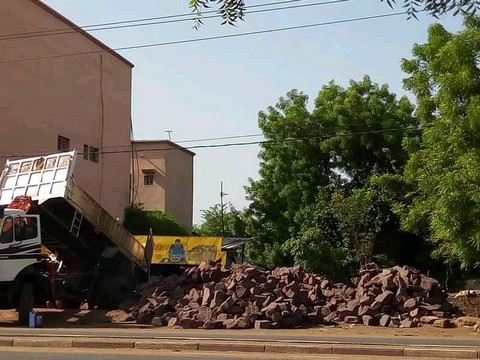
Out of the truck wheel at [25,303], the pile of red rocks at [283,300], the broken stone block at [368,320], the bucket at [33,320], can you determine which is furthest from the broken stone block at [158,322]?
the broken stone block at [368,320]

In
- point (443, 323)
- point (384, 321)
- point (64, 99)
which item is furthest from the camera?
point (64, 99)

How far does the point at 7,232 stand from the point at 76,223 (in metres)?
2.99

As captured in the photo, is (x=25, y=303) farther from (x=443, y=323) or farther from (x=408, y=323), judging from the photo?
(x=443, y=323)

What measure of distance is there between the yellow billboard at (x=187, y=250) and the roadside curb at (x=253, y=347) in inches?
634

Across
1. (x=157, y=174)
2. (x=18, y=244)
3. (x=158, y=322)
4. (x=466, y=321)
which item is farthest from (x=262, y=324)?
(x=157, y=174)

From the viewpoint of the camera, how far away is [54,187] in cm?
2062

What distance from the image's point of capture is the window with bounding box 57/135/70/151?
35281 mm

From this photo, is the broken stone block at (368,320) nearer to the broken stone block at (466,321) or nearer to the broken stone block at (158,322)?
the broken stone block at (466,321)

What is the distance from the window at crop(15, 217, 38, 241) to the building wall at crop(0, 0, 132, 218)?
12.6 m

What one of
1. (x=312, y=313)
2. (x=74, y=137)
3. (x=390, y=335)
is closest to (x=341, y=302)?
(x=312, y=313)

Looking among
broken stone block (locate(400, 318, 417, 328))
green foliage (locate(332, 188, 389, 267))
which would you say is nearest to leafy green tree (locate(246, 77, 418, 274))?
green foliage (locate(332, 188, 389, 267))

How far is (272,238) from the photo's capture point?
126 feet

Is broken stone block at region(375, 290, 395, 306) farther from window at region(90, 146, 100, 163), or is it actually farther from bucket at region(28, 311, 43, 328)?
window at region(90, 146, 100, 163)

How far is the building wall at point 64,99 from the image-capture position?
31844mm
